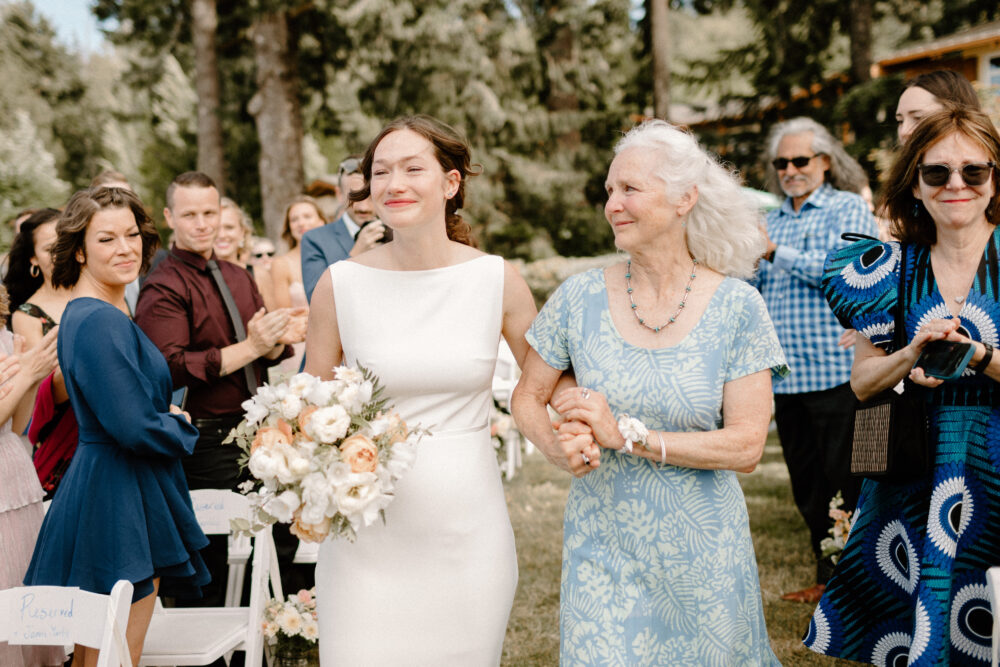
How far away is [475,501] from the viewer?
290 centimetres

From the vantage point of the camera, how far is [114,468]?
131 inches

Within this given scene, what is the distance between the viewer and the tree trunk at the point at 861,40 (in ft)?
58.7

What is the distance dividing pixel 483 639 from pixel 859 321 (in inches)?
65.5

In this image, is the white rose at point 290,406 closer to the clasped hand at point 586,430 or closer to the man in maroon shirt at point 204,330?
the clasped hand at point 586,430

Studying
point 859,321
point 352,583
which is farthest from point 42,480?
point 859,321

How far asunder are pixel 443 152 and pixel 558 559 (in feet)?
13.4

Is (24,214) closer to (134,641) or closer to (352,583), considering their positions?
(134,641)

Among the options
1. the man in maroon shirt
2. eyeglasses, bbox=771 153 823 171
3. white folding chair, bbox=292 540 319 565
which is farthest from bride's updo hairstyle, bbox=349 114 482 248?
eyeglasses, bbox=771 153 823 171

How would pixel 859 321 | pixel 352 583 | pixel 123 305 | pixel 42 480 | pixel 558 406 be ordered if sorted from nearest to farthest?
pixel 558 406, pixel 352 583, pixel 859 321, pixel 123 305, pixel 42 480

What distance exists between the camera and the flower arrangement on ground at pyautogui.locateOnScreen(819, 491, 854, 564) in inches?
190

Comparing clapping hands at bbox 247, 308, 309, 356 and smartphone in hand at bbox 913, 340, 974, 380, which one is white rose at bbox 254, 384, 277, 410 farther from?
smartphone in hand at bbox 913, 340, 974, 380

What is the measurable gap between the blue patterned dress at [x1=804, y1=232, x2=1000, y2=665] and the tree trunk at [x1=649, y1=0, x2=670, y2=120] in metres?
17.5

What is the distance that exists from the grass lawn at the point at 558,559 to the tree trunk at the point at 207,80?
11506mm

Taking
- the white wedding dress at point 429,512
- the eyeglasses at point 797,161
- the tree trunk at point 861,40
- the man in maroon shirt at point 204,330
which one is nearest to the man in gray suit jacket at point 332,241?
the man in maroon shirt at point 204,330
